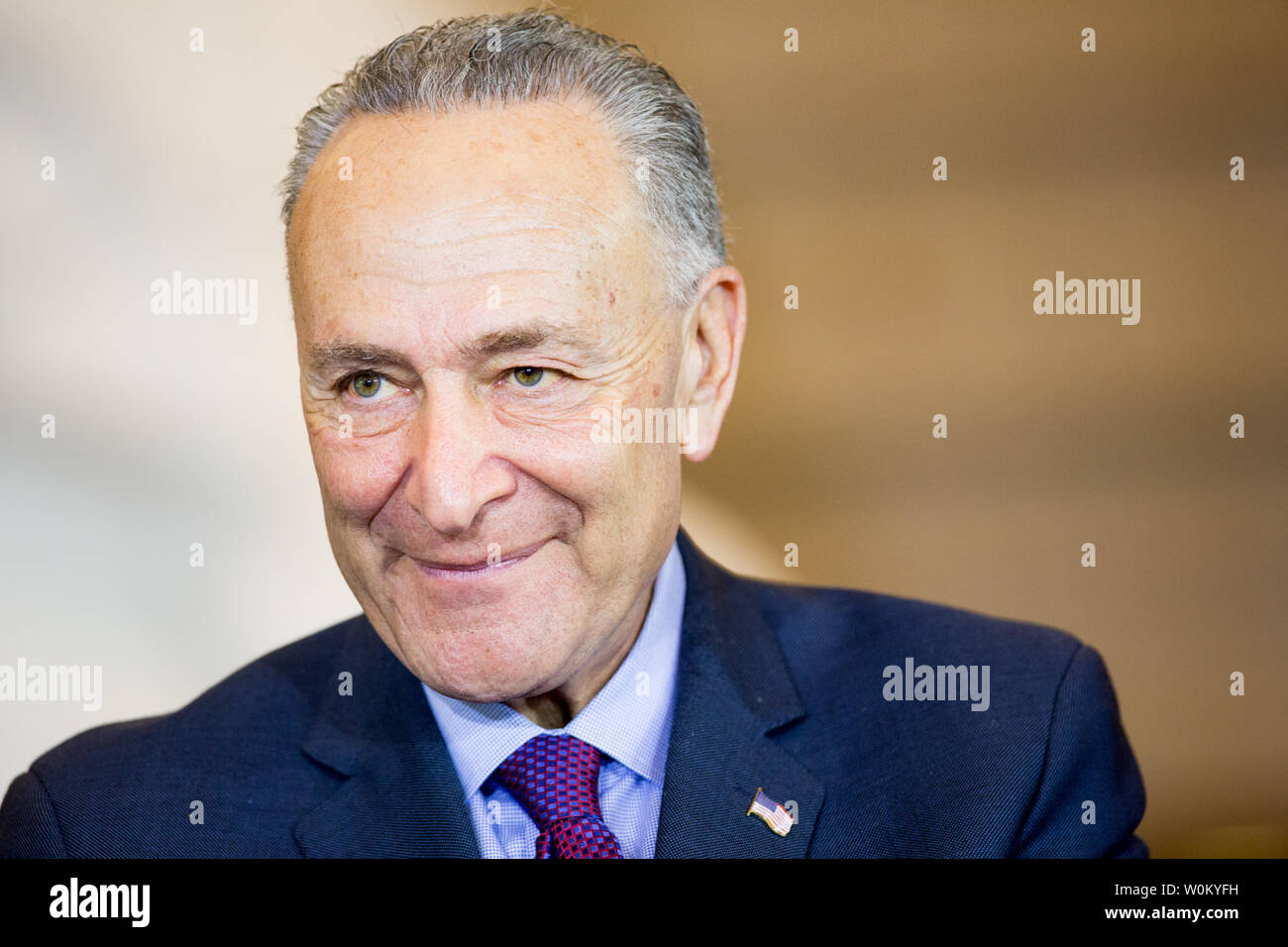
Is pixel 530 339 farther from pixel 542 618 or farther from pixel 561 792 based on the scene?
pixel 561 792

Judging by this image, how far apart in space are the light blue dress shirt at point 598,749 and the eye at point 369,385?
1.56ft

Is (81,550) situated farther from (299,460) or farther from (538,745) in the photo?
(538,745)

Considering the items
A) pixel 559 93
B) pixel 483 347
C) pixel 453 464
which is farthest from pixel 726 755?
pixel 559 93

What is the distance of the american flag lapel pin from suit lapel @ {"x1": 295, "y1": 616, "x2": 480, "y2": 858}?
411 millimetres

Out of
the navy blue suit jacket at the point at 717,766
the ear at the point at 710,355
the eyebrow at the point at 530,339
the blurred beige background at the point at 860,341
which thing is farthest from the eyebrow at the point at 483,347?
Result: the blurred beige background at the point at 860,341

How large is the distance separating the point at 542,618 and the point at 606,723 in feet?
0.68

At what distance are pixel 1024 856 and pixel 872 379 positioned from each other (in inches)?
34.5

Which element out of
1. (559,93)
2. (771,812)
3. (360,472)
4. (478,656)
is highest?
(559,93)

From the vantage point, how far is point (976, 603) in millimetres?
2336

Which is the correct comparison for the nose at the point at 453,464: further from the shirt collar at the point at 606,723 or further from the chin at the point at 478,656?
the shirt collar at the point at 606,723

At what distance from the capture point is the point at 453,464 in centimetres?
175

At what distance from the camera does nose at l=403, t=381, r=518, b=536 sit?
174 centimetres

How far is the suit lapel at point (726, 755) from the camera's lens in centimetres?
189

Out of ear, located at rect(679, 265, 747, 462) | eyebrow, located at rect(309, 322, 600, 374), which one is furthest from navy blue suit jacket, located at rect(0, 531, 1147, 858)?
eyebrow, located at rect(309, 322, 600, 374)
